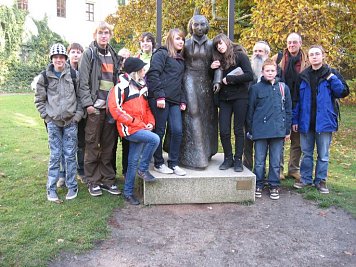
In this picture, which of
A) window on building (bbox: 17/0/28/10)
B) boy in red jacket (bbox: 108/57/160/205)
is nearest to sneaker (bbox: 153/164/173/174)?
boy in red jacket (bbox: 108/57/160/205)

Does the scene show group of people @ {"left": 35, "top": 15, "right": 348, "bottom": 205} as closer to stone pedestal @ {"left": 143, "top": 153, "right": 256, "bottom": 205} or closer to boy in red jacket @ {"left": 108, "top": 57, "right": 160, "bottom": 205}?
boy in red jacket @ {"left": 108, "top": 57, "right": 160, "bottom": 205}

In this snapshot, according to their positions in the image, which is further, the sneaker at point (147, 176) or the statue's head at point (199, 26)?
the statue's head at point (199, 26)

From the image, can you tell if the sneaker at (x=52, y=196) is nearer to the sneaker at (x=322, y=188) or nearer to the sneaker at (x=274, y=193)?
the sneaker at (x=274, y=193)

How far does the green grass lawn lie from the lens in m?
3.87

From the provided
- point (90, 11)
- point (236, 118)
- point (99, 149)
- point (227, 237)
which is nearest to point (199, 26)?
point (236, 118)

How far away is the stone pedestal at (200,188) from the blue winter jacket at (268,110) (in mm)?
603

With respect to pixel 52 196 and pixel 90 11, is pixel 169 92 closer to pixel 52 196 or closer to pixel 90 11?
pixel 52 196

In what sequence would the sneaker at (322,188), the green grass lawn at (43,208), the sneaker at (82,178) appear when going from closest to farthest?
the green grass lawn at (43,208) < the sneaker at (322,188) < the sneaker at (82,178)

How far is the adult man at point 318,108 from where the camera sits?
5348 millimetres

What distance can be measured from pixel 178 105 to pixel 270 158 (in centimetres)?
143

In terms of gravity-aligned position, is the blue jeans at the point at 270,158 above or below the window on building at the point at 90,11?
below

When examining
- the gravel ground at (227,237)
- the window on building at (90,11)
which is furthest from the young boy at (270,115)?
the window on building at (90,11)

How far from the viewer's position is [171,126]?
511 centimetres

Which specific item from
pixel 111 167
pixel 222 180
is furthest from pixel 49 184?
pixel 222 180
